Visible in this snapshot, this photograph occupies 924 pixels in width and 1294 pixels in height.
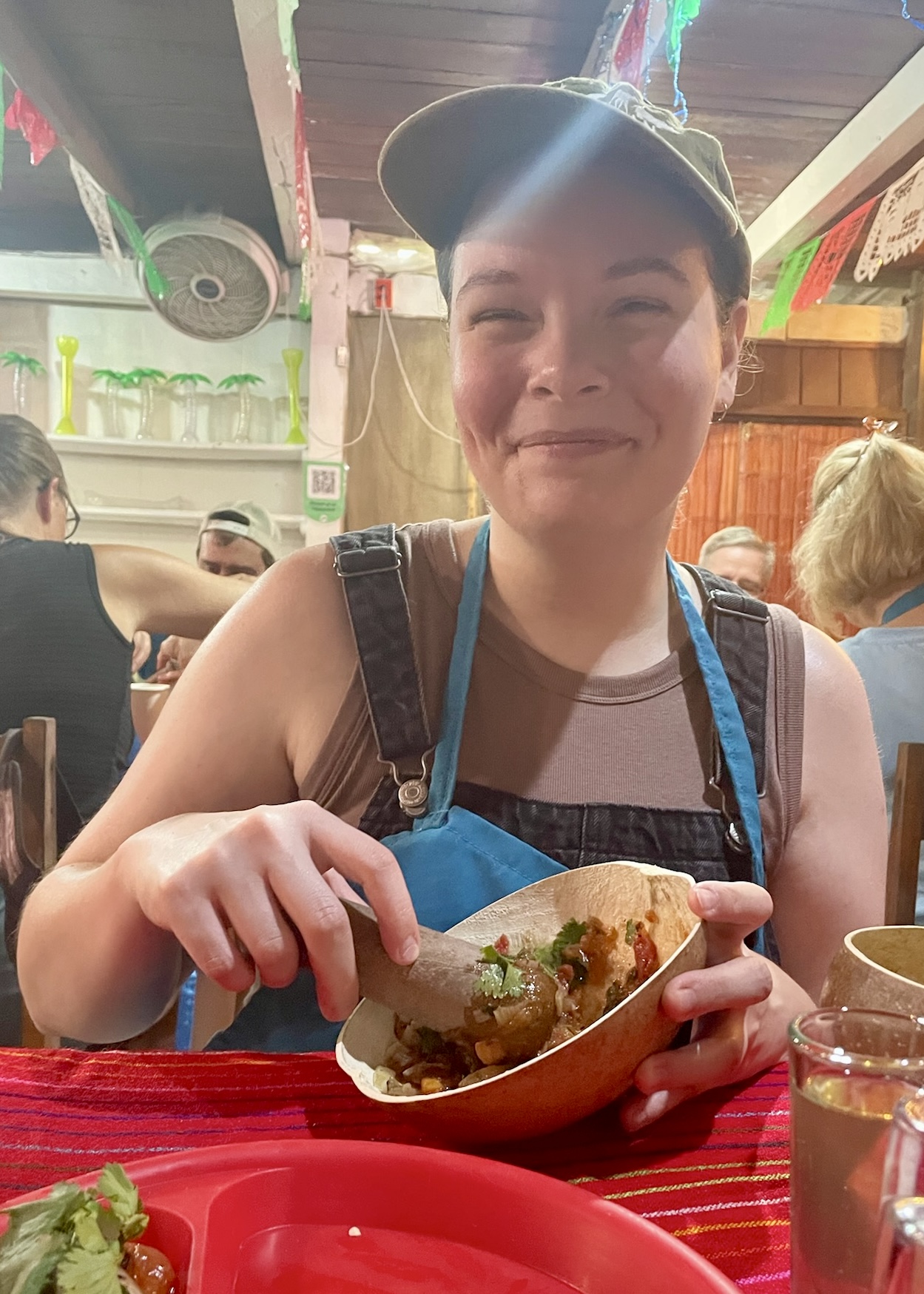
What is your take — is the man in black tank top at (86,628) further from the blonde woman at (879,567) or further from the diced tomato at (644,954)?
the diced tomato at (644,954)

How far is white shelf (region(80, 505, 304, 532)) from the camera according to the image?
3.69 metres

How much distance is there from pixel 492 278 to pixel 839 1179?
0.81 m

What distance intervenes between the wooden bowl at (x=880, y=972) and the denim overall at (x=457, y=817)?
330 mm

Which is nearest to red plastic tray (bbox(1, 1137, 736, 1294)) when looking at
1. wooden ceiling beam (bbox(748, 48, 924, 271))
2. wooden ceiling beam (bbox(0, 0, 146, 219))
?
wooden ceiling beam (bbox(748, 48, 924, 271))

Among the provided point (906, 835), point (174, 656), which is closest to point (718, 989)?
point (906, 835)

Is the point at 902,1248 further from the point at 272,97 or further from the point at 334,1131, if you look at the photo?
the point at 272,97

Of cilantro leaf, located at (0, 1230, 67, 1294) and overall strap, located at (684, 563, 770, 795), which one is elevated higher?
overall strap, located at (684, 563, 770, 795)

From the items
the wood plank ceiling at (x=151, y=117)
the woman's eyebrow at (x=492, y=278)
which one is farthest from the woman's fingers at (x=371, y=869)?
the wood plank ceiling at (x=151, y=117)

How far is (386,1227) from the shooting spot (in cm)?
45

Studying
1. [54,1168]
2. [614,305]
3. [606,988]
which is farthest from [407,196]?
[54,1168]

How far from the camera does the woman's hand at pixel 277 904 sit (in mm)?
540

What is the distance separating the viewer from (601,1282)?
1.33ft

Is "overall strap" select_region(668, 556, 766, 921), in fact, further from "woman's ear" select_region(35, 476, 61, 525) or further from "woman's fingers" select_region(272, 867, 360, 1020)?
"woman's ear" select_region(35, 476, 61, 525)

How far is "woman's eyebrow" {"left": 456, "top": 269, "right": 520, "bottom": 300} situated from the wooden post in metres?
3.10
